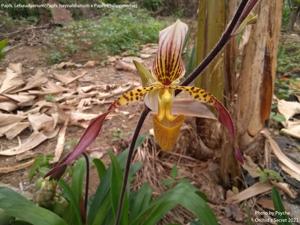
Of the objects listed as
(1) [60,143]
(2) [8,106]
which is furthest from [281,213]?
(2) [8,106]

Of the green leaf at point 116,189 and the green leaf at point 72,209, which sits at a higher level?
the green leaf at point 116,189

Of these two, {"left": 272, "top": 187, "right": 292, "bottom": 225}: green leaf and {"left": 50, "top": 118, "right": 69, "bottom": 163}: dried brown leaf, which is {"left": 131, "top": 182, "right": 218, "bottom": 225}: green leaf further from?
{"left": 50, "top": 118, "right": 69, "bottom": 163}: dried brown leaf

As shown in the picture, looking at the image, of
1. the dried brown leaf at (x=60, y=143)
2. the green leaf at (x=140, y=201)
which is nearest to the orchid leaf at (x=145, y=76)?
the green leaf at (x=140, y=201)

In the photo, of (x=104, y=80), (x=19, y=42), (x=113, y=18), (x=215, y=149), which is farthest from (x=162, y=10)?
(x=215, y=149)

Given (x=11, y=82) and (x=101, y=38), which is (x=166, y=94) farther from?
(x=101, y=38)

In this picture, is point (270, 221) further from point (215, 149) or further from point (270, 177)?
point (215, 149)

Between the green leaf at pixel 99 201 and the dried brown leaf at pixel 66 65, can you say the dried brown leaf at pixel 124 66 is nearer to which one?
the dried brown leaf at pixel 66 65
